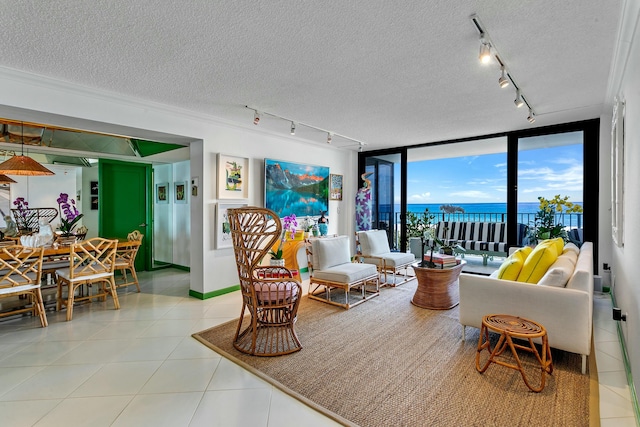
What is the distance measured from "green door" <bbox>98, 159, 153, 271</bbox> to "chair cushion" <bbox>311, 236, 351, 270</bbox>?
3.85m

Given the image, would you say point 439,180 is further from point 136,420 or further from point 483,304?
point 136,420

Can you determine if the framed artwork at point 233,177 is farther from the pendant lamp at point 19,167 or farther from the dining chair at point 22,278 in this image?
the pendant lamp at point 19,167

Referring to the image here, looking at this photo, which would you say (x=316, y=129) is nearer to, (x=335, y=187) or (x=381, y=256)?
(x=335, y=187)

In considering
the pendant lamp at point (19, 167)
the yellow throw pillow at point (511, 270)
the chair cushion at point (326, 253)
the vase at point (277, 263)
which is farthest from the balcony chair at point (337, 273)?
the pendant lamp at point (19, 167)

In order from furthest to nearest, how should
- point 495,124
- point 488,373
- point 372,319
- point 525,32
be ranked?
point 495,124
point 372,319
point 488,373
point 525,32

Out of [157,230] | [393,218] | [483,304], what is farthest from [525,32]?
[157,230]

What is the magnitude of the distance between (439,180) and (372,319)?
30.2 feet

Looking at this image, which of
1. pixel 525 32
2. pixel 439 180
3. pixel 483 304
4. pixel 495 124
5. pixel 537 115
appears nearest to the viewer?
pixel 525 32

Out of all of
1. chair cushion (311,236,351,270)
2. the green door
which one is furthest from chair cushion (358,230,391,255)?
the green door

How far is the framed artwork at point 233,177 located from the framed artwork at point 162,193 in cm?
246

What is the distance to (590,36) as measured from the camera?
2158 mm

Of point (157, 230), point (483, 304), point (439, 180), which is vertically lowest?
point (483, 304)

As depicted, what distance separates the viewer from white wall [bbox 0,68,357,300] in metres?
2.84

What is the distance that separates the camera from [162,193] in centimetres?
625
